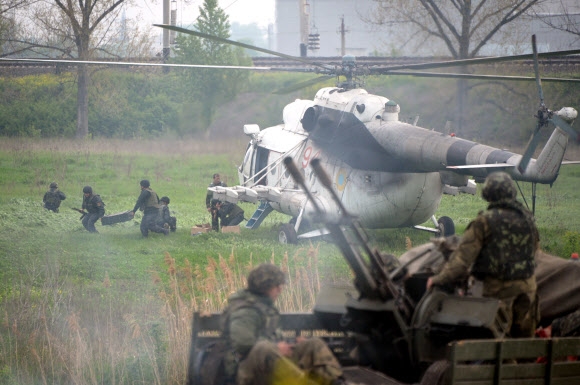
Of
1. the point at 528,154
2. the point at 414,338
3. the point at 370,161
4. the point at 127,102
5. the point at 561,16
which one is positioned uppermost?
the point at 561,16

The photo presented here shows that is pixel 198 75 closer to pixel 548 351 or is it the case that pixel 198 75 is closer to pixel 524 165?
pixel 524 165

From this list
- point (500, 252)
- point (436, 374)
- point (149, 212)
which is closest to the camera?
point (436, 374)

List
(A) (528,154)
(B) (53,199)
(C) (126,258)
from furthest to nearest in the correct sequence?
(B) (53,199), (C) (126,258), (A) (528,154)

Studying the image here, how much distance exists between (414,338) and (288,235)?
10.2 m

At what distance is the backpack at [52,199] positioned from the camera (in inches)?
790

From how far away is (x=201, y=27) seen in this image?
3291 centimetres

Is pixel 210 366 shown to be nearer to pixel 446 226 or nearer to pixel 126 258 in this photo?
pixel 126 258

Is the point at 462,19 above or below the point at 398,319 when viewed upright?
above

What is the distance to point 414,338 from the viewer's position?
22.5 feet

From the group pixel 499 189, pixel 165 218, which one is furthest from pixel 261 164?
pixel 499 189

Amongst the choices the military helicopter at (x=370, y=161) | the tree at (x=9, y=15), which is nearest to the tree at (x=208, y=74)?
the tree at (x=9, y=15)

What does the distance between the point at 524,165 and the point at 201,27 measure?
71.1 feet

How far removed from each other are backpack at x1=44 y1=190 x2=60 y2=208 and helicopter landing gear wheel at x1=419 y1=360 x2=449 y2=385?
14.7 m

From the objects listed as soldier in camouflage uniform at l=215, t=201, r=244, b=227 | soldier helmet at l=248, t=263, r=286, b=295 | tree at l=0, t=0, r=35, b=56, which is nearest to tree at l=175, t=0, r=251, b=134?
tree at l=0, t=0, r=35, b=56
